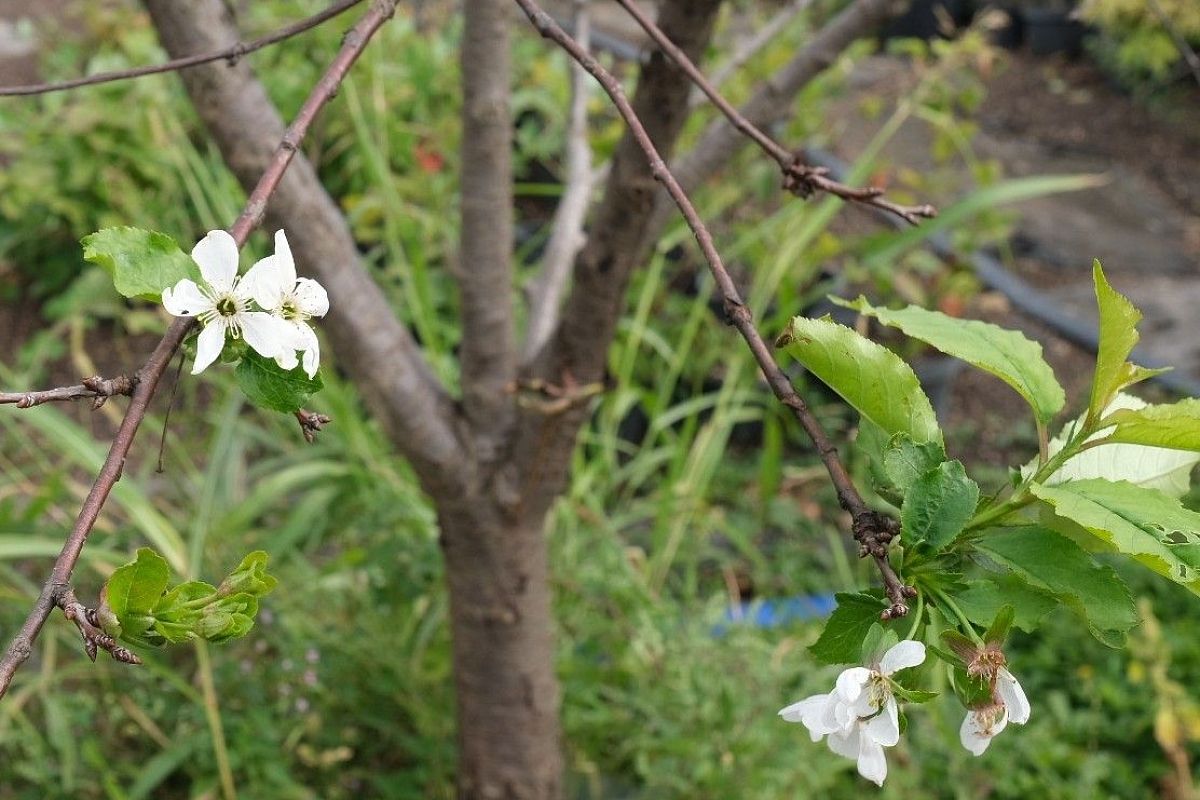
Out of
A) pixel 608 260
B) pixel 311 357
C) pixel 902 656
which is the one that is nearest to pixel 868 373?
pixel 902 656

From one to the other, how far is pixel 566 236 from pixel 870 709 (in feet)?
4.11

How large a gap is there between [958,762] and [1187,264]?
Answer: 10.1 ft

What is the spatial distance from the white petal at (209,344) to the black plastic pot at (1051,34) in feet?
23.8

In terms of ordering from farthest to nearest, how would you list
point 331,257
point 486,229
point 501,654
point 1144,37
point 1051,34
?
point 1051,34 < point 1144,37 < point 501,654 < point 486,229 < point 331,257

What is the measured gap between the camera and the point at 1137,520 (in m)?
0.54

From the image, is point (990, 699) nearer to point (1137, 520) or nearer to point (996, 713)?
point (996, 713)

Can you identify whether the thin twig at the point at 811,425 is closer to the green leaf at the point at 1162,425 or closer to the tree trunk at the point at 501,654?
the green leaf at the point at 1162,425

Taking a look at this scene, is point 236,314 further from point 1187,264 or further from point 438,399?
point 1187,264

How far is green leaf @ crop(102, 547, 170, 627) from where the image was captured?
51 centimetres

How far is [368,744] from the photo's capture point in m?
2.07

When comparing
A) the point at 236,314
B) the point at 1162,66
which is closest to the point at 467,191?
the point at 236,314

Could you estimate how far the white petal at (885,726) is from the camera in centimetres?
52

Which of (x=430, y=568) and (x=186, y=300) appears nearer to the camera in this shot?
(x=186, y=300)

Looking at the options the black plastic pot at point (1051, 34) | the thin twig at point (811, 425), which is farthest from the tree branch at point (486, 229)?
the black plastic pot at point (1051, 34)
